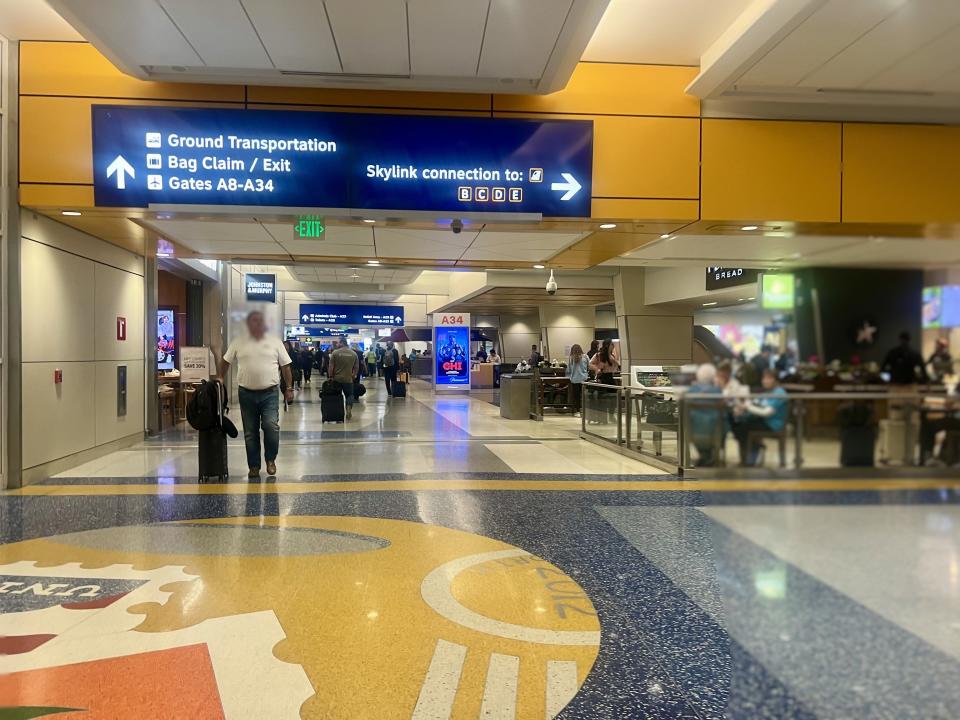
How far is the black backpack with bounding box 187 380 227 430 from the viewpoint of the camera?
605 cm

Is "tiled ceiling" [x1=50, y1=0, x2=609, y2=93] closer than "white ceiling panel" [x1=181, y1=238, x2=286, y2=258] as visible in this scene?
Yes

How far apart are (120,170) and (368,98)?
2.20 meters

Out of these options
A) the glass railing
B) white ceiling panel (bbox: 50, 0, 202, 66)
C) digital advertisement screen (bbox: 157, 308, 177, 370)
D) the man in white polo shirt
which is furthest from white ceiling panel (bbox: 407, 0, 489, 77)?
digital advertisement screen (bbox: 157, 308, 177, 370)

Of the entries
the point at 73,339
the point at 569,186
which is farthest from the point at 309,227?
the point at 73,339

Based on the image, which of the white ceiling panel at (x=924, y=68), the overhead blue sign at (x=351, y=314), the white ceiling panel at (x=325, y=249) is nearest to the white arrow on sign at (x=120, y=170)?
the white ceiling panel at (x=325, y=249)

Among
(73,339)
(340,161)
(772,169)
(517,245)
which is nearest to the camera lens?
(340,161)

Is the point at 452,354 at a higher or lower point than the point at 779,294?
lower

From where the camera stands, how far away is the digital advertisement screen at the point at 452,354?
2234cm

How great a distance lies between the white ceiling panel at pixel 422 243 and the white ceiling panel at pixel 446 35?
175 cm

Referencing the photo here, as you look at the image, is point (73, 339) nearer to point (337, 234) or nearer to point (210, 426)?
point (210, 426)

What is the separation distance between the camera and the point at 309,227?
6.18m

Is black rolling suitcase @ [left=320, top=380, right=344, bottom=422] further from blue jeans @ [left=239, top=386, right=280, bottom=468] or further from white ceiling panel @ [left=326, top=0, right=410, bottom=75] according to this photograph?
white ceiling panel @ [left=326, top=0, right=410, bottom=75]

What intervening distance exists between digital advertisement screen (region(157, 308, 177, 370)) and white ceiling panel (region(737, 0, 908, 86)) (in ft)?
37.3

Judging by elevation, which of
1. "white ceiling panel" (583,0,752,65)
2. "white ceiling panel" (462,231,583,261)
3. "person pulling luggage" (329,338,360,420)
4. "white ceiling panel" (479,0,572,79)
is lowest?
"person pulling luggage" (329,338,360,420)
